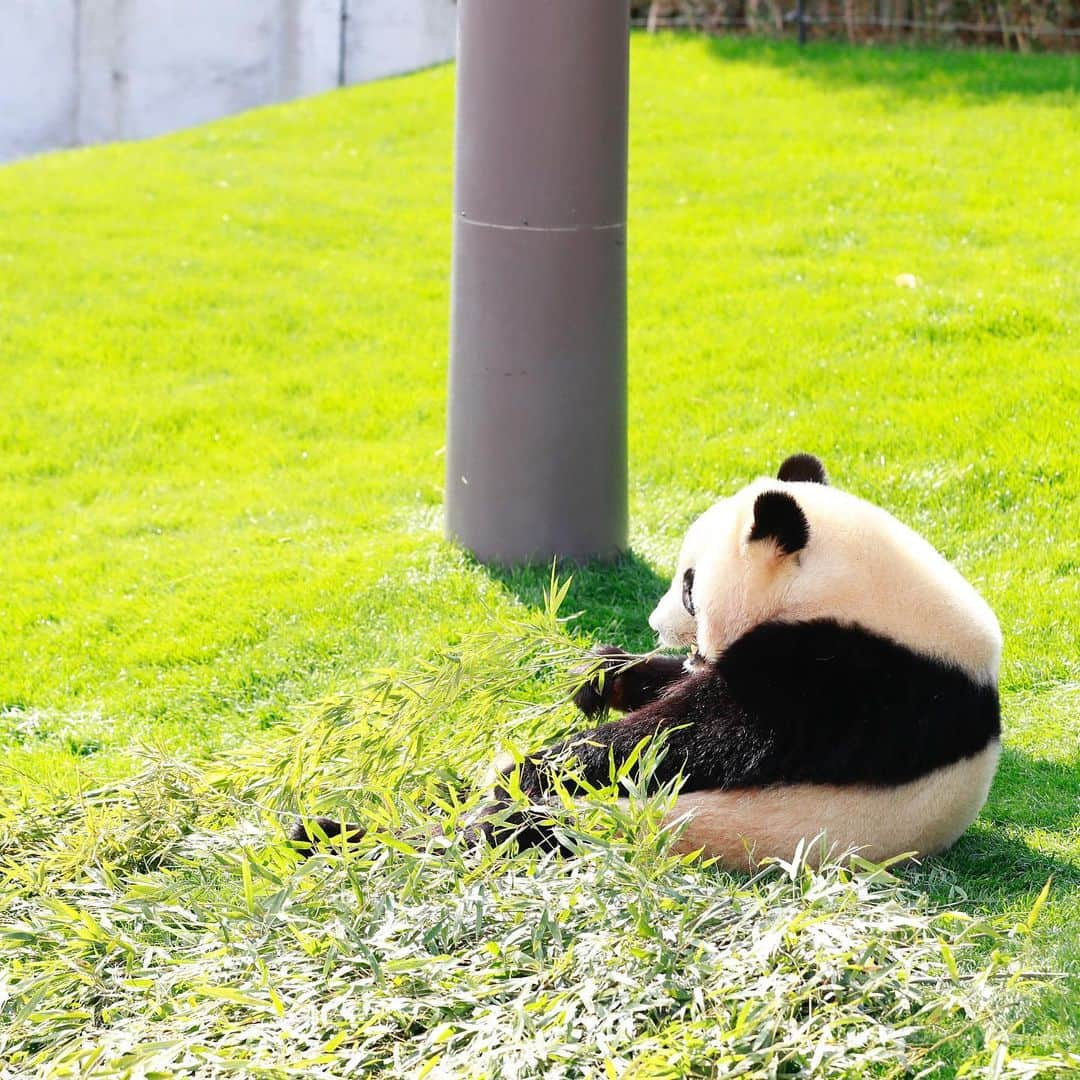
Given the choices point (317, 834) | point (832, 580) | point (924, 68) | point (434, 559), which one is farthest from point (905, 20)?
point (317, 834)

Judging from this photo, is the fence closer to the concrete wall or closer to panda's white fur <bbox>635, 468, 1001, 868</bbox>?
the concrete wall

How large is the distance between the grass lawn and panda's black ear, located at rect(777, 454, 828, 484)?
677 mm

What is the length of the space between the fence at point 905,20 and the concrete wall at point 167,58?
457 cm

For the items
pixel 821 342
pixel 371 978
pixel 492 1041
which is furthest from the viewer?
pixel 821 342

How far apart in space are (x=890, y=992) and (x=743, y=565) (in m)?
0.93

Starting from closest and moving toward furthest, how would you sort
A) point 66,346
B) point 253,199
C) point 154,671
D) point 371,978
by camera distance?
point 371,978
point 154,671
point 66,346
point 253,199

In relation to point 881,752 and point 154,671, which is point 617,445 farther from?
point 881,752

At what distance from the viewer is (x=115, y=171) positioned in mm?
11453

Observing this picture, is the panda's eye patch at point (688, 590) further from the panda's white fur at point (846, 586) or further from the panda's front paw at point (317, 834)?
the panda's front paw at point (317, 834)

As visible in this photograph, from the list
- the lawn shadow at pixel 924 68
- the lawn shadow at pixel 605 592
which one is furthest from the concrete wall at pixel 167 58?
the lawn shadow at pixel 605 592

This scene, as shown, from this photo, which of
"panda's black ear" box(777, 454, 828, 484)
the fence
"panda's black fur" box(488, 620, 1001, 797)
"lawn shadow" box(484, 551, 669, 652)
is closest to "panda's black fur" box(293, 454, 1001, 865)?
"panda's black fur" box(488, 620, 1001, 797)

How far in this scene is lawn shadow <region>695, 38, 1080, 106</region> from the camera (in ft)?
36.1

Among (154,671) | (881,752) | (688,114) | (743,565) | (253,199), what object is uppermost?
(688,114)

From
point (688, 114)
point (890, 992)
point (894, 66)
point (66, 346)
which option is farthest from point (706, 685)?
point (894, 66)
